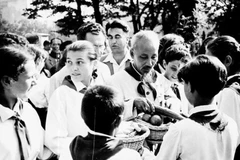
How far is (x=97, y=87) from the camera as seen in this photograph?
1847 millimetres

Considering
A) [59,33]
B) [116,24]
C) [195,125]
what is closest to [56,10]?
[59,33]

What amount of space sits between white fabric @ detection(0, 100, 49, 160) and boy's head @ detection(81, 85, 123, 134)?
58 centimetres

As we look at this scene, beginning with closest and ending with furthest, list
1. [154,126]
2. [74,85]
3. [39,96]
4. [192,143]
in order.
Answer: [192,143] → [154,126] → [74,85] → [39,96]

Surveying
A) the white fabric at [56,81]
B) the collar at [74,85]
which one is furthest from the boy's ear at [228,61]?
the white fabric at [56,81]

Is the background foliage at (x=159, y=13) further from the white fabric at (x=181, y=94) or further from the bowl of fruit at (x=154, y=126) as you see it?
the bowl of fruit at (x=154, y=126)

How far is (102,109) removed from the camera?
1.76 meters

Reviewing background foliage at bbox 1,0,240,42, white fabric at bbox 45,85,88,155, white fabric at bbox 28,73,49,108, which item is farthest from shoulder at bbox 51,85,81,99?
background foliage at bbox 1,0,240,42

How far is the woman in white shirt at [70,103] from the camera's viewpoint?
2.31 metres

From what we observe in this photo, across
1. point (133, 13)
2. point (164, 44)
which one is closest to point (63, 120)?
point (164, 44)

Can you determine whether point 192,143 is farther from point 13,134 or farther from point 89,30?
point 89,30

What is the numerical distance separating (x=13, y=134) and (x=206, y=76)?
4.62 ft

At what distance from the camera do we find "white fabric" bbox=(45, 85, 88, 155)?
7.56 ft

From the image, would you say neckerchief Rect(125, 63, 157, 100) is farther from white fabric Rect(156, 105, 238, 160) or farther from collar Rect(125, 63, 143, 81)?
white fabric Rect(156, 105, 238, 160)

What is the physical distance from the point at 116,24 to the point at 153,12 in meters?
13.2
